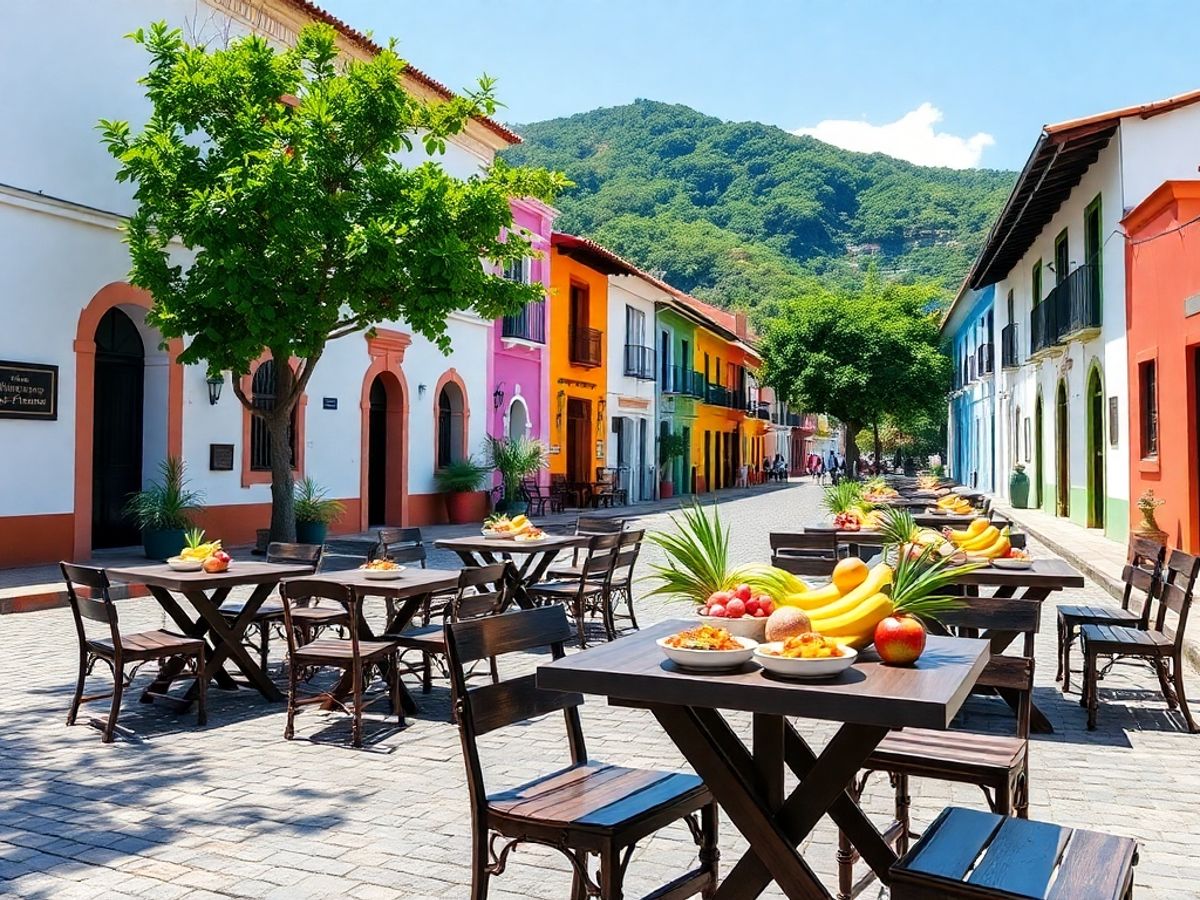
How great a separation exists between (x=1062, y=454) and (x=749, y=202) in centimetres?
5517

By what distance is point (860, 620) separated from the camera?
9.92ft

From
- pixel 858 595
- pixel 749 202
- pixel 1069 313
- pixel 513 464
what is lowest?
pixel 858 595

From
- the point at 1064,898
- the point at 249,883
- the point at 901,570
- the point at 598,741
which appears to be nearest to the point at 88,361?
the point at 598,741

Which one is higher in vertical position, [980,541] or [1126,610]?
[980,541]

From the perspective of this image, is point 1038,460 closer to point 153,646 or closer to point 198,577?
point 198,577

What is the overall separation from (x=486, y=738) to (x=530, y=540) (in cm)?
340

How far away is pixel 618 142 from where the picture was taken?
72875 millimetres

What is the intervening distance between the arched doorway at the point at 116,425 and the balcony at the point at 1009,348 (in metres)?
19.8

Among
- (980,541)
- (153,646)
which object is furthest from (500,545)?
(980,541)

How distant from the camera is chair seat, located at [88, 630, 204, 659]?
18.6ft

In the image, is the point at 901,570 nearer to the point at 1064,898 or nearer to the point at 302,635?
the point at 1064,898

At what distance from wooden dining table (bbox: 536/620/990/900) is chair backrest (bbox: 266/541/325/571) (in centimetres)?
454

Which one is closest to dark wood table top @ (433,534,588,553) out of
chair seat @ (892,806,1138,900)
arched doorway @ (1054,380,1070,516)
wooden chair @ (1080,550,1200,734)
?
wooden chair @ (1080,550,1200,734)

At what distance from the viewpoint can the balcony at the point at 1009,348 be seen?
1004 inches
